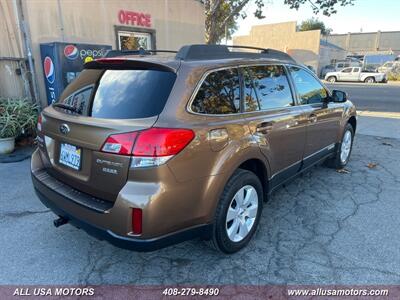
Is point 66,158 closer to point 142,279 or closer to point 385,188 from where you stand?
point 142,279

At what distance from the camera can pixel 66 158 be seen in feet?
7.98

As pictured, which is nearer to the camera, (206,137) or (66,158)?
(206,137)

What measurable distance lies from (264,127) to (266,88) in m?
0.46

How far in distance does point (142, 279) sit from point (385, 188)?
137 inches

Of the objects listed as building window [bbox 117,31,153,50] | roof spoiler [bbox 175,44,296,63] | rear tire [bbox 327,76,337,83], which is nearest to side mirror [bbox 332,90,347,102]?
roof spoiler [bbox 175,44,296,63]

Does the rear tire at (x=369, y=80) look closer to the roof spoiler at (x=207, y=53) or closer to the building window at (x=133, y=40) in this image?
the building window at (x=133, y=40)

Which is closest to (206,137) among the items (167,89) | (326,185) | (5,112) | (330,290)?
(167,89)

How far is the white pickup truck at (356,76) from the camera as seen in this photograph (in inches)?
1115

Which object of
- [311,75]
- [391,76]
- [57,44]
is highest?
[57,44]

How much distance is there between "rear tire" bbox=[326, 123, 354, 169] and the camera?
15.5ft

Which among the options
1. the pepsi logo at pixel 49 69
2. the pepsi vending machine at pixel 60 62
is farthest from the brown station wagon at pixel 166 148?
the pepsi logo at pixel 49 69

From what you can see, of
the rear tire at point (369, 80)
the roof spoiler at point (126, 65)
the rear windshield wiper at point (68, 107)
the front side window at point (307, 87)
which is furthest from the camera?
the rear tire at point (369, 80)

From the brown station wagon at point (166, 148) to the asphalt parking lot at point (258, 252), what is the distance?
0.30m

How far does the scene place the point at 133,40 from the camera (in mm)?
8242
